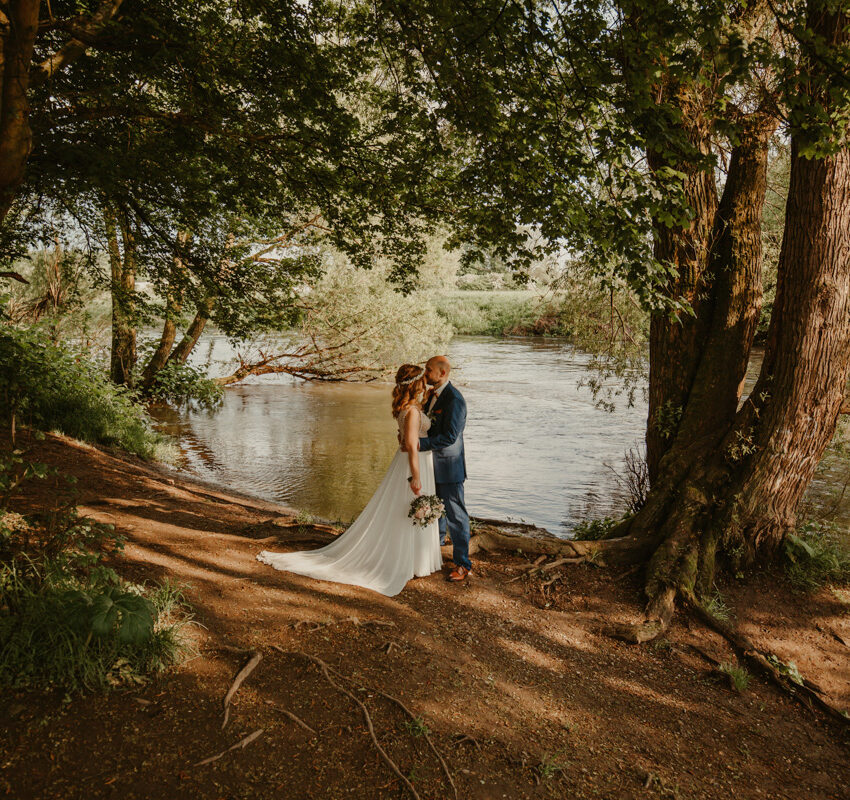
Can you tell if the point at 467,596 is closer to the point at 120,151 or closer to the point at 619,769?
the point at 619,769

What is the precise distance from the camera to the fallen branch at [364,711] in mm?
3033

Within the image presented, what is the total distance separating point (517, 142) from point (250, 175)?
4.39 metres

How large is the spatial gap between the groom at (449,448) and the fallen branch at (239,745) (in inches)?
108

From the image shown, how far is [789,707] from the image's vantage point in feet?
14.8

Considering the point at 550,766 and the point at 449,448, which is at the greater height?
the point at 449,448

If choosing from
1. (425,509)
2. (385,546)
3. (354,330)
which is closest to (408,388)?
(425,509)

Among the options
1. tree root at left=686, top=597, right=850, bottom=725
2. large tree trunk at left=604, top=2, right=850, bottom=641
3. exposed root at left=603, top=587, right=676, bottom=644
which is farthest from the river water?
tree root at left=686, top=597, right=850, bottom=725

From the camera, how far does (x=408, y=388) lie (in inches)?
A: 210

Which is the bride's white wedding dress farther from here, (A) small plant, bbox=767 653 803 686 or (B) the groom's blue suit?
(A) small plant, bbox=767 653 803 686

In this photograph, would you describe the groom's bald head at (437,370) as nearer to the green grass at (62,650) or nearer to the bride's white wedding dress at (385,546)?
the bride's white wedding dress at (385,546)

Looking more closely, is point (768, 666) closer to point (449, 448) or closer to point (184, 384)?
point (449, 448)

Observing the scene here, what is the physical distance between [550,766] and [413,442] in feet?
9.20

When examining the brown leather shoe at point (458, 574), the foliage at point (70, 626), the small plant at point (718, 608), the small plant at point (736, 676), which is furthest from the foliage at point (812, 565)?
the foliage at point (70, 626)

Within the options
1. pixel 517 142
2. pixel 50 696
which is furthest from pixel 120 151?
pixel 50 696
